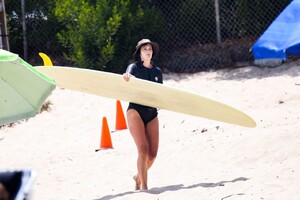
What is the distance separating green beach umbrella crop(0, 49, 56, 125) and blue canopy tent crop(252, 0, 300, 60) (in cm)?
893

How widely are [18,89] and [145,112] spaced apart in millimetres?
2148

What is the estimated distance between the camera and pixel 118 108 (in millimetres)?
12023

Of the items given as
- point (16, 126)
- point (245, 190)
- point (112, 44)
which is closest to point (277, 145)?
point (245, 190)

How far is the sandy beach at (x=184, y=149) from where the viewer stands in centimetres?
779

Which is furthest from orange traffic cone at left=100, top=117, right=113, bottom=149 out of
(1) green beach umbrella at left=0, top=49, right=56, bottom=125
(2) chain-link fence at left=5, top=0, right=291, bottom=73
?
(2) chain-link fence at left=5, top=0, right=291, bottom=73

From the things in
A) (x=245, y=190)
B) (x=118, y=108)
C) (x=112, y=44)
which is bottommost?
(x=245, y=190)

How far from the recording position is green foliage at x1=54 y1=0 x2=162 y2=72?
48.6 feet

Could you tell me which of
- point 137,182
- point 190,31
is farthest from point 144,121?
point 190,31

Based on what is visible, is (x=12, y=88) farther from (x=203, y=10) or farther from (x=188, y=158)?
(x=203, y=10)

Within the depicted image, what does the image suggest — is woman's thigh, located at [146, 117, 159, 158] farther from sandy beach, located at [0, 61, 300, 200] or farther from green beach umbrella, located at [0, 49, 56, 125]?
green beach umbrella, located at [0, 49, 56, 125]

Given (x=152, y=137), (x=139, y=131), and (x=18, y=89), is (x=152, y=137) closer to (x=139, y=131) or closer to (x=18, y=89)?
(x=139, y=131)

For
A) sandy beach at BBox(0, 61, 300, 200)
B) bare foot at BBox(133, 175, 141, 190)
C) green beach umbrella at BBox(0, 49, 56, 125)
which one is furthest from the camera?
bare foot at BBox(133, 175, 141, 190)

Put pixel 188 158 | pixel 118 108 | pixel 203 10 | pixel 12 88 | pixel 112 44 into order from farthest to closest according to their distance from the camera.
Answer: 1. pixel 203 10
2. pixel 112 44
3. pixel 118 108
4. pixel 188 158
5. pixel 12 88

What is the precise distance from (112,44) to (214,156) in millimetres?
6181
